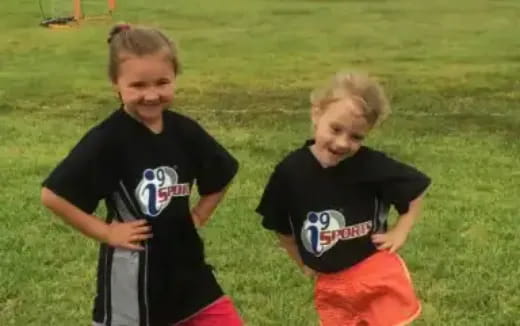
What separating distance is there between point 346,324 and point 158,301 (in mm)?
667

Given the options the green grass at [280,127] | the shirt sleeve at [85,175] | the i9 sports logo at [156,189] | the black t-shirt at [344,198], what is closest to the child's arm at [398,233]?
the black t-shirt at [344,198]

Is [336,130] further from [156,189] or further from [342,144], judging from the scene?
[156,189]

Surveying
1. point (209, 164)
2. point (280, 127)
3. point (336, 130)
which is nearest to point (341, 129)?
point (336, 130)

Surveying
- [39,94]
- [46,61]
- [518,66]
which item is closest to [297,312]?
[39,94]

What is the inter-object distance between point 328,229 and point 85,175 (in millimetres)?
838

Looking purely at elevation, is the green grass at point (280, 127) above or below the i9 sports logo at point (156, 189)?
below

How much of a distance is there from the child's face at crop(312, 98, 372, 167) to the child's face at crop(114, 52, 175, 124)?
0.53 m

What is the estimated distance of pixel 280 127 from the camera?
961 centimetres

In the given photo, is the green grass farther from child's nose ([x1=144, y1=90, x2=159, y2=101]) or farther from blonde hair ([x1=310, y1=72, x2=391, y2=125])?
child's nose ([x1=144, y1=90, x2=159, y2=101])

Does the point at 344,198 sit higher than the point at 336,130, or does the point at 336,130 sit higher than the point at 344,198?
the point at 336,130

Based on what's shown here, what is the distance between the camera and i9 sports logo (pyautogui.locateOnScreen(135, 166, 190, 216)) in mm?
3342

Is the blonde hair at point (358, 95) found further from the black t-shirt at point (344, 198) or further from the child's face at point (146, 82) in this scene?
the child's face at point (146, 82)

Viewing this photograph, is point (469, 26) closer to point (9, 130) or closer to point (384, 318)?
point (9, 130)

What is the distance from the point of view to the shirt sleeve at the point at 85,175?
3.28 meters
